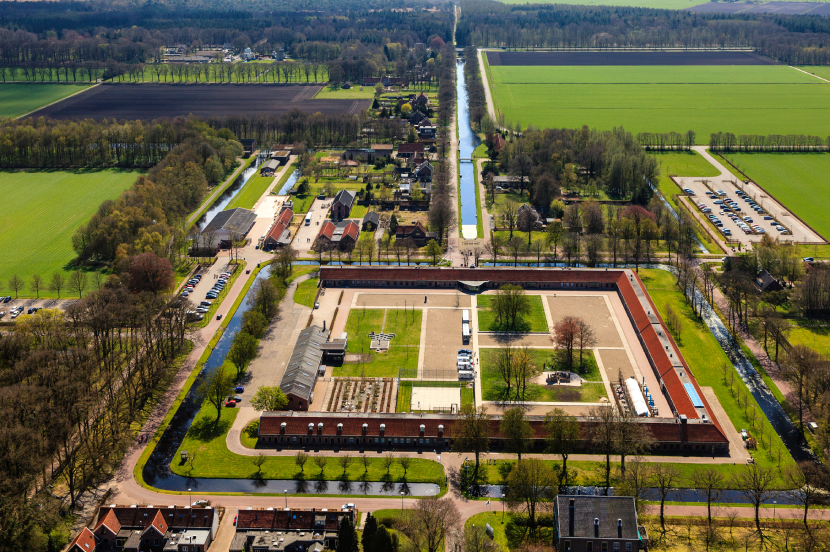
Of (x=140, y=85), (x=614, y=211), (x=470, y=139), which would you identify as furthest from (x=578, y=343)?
(x=140, y=85)

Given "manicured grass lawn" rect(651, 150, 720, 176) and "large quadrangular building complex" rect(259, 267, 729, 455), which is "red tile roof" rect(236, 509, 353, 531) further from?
"manicured grass lawn" rect(651, 150, 720, 176)

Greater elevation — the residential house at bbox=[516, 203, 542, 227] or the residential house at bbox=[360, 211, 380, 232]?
the residential house at bbox=[516, 203, 542, 227]

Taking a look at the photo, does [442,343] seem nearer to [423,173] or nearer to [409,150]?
[423,173]

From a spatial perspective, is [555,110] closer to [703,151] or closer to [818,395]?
[703,151]

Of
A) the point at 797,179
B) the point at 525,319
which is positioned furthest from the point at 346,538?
the point at 797,179

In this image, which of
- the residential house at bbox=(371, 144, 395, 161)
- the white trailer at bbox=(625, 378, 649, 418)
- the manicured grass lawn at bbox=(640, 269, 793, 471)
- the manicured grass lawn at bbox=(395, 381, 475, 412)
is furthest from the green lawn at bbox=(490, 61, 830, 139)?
the manicured grass lawn at bbox=(395, 381, 475, 412)

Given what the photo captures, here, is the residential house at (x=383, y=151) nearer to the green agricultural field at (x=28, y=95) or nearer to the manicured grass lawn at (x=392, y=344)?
the manicured grass lawn at (x=392, y=344)
